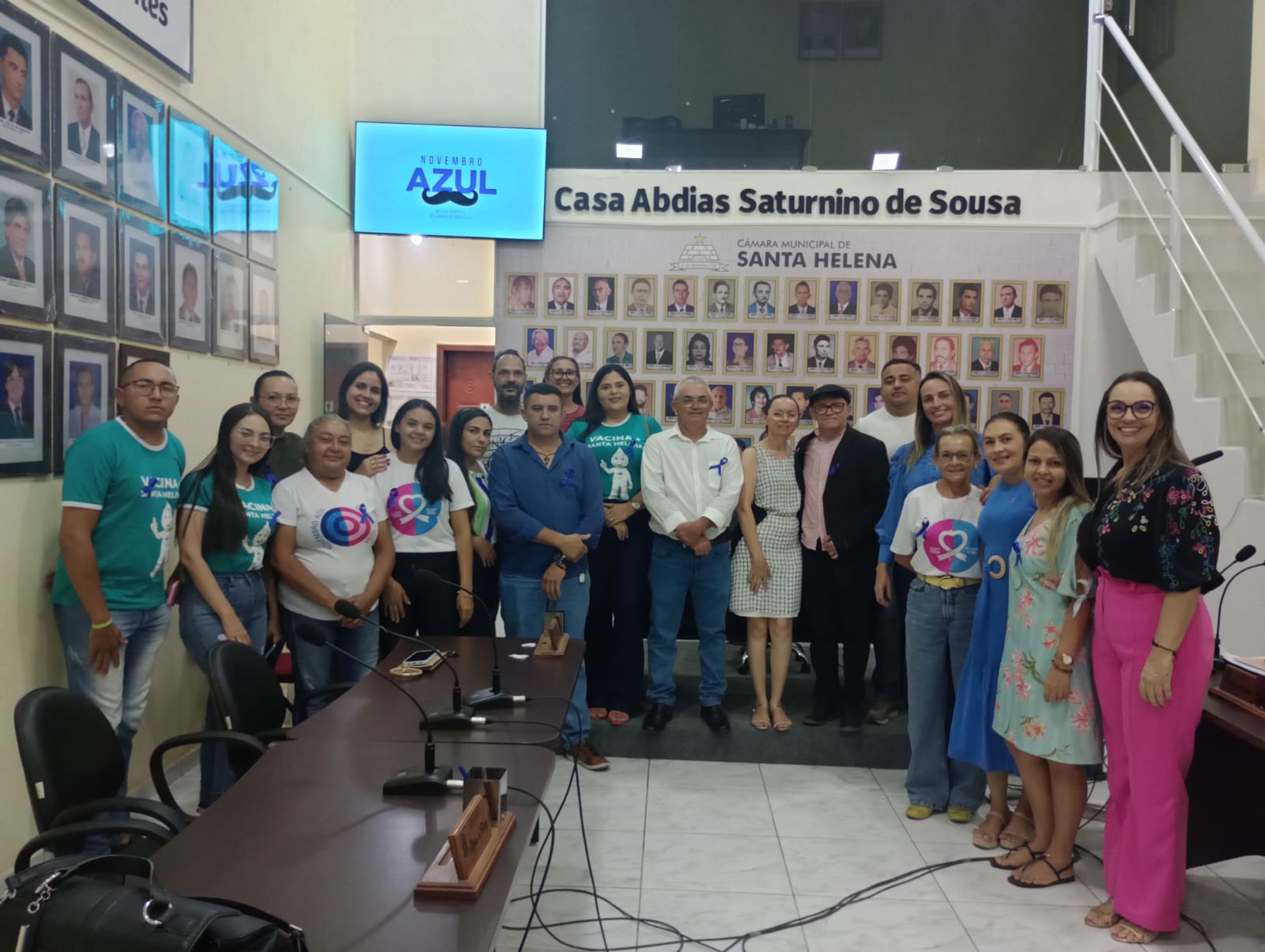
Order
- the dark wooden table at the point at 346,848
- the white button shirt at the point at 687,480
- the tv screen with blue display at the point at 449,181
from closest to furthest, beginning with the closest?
1. the dark wooden table at the point at 346,848
2. the white button shirt at the point at 687,480
3. the tv screen with blue display at the point at 449,181

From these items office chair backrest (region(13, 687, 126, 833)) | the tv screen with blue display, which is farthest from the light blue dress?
the tv screen with blue display

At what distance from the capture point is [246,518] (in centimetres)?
333

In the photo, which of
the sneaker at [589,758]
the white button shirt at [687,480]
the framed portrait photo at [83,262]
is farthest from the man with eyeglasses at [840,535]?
the framed portrait photo at [83,262]

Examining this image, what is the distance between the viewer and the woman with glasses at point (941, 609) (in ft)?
11.5

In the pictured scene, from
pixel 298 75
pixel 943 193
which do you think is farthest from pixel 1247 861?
pixel 298 75

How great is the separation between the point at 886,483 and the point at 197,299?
322 cm

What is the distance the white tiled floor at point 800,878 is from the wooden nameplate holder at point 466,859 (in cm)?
120

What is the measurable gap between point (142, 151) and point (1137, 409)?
370 cm

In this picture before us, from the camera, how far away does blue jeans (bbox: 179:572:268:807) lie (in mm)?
3307

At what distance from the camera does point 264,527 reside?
11.2 ft

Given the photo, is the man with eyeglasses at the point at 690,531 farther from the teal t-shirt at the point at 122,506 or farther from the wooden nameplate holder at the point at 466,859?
the wooden nameplate holder at the point at 466,859

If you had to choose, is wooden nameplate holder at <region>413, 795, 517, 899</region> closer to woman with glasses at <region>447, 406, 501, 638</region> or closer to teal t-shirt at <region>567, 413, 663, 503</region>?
woman with glasses at <region>447, 406, 501, 638</region>

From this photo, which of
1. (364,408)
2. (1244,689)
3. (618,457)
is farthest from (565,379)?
(1244,689)

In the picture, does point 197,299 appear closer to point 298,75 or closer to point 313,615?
point 313,615
